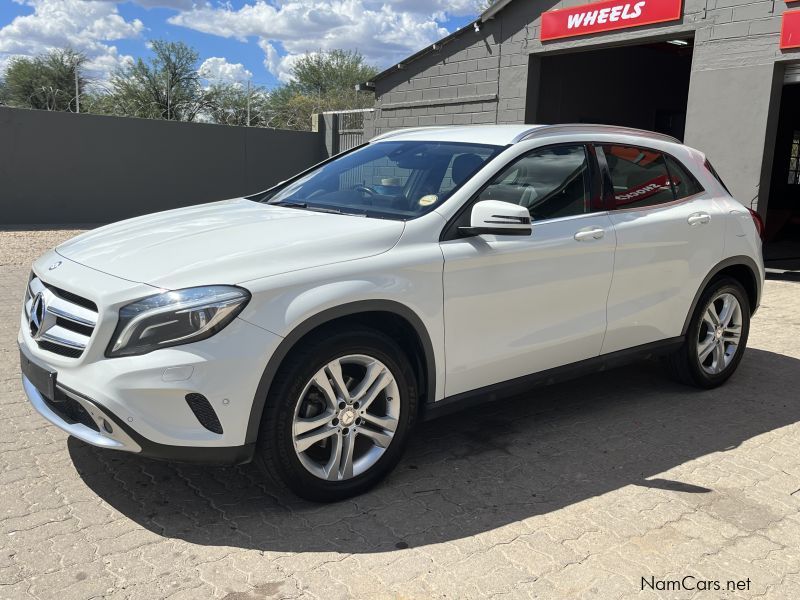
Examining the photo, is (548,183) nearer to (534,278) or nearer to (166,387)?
(534,278)

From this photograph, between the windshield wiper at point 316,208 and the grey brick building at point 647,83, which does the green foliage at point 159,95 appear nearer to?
the grey brick building at point 647,83

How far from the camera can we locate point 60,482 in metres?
3.53

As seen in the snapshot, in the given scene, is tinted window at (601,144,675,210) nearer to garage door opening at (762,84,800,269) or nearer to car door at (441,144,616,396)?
car door at (441,144,616,396)

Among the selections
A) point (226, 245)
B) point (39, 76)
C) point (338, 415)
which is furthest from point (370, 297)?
point (39, 76)

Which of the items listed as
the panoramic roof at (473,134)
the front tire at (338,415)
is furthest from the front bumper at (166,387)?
the panoramic roof at (473,134)

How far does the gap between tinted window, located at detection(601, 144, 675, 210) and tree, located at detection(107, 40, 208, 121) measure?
27.4 metres

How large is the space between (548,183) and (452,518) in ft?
6.42

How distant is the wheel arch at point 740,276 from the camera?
493cm

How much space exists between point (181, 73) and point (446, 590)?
3301cm

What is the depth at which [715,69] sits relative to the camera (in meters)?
10.0

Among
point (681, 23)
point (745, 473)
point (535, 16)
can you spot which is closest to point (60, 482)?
point (745, 473)

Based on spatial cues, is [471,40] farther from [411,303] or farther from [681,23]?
[411,303]

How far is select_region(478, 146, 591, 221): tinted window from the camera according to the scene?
3977mm

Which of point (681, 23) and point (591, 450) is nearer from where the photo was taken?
point (591, 450)
